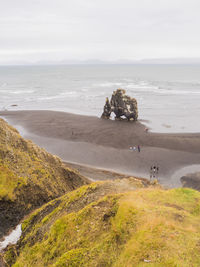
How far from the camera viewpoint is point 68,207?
35.0 feet

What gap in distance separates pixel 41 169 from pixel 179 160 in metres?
23.3

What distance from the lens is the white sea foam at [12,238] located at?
34.4ft

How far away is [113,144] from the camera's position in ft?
122

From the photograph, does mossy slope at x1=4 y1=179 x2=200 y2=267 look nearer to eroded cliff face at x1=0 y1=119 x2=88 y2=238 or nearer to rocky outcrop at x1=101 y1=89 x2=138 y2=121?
eroded cliff face at x1=0 y1=119 x2=88 y2=238

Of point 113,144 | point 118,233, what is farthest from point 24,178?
point 113,144

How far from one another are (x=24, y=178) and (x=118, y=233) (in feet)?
28.3

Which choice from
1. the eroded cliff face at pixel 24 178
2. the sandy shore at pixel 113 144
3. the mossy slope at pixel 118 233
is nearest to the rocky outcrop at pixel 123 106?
the sandy shore at pixel 113 144

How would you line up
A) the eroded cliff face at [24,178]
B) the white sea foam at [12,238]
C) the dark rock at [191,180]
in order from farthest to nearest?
the dark rock at [191,180] < the eroded cliff face at [24,178] < the white sea foam at [12,238]

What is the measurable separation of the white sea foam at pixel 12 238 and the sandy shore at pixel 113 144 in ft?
61.8

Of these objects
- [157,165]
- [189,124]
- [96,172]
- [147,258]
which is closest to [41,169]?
[147,258]

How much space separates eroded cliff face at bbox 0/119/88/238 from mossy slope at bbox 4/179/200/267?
1.81 metres

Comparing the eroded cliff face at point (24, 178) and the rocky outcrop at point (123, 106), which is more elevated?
the rocky outcrop at point (123, 106)

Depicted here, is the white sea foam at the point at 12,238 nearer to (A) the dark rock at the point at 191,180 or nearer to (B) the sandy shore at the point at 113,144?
(B) the sandy shore at the point at 113,144

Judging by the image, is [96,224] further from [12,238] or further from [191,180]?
[191,180]
